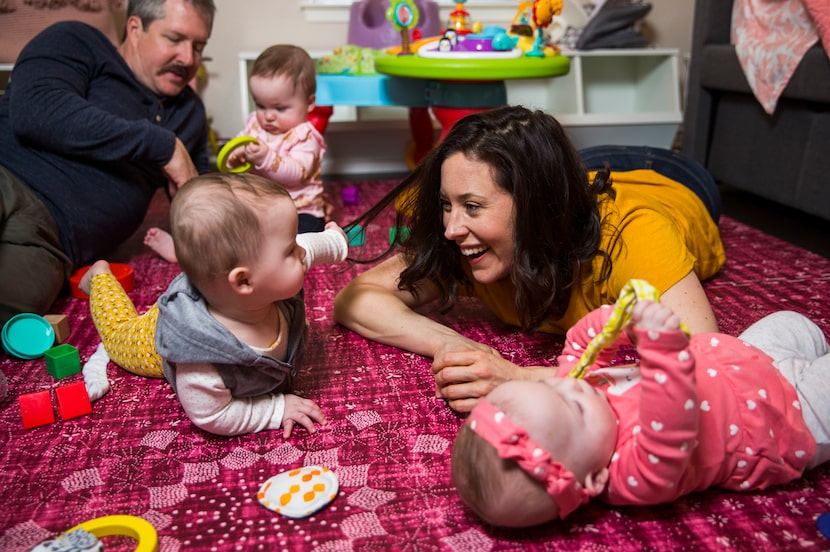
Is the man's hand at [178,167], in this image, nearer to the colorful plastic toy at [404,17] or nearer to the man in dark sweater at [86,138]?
the man in dark sweater at [86,138]

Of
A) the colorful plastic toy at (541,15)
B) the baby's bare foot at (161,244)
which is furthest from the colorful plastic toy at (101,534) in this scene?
the colorful plastic toy at (541,15)

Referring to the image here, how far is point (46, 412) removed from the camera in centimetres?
114

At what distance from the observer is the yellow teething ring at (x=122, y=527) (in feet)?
2.81

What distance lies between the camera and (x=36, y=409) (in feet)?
3.72

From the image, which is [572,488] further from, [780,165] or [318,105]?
[318,105]

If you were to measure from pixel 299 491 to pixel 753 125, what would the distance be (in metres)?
2.02

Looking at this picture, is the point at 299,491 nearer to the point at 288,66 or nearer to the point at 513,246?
the point at 513,246

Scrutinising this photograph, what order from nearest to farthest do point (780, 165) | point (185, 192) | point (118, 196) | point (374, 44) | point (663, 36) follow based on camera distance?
1. point (185, 192)
2. point (118, 196)
3. point (780, 165)
4. point (374, 44)
5. point (663, 36)

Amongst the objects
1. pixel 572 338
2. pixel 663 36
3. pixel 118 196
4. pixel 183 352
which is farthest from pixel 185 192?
pixel 663 36

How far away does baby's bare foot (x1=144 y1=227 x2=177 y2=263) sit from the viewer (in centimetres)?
198

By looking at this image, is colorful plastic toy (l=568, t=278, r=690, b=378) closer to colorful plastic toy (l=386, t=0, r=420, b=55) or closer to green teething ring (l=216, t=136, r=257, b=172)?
green teething ring (l=216, t=136, r=257, b=172)

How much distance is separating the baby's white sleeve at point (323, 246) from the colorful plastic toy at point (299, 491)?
Answer: 0.33m

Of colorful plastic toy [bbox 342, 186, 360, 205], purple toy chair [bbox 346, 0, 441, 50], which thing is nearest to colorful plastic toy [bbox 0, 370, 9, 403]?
colorful plastic toy [bbox 342, 186, 360, 205]

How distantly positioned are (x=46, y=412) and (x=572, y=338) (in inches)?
33.5
